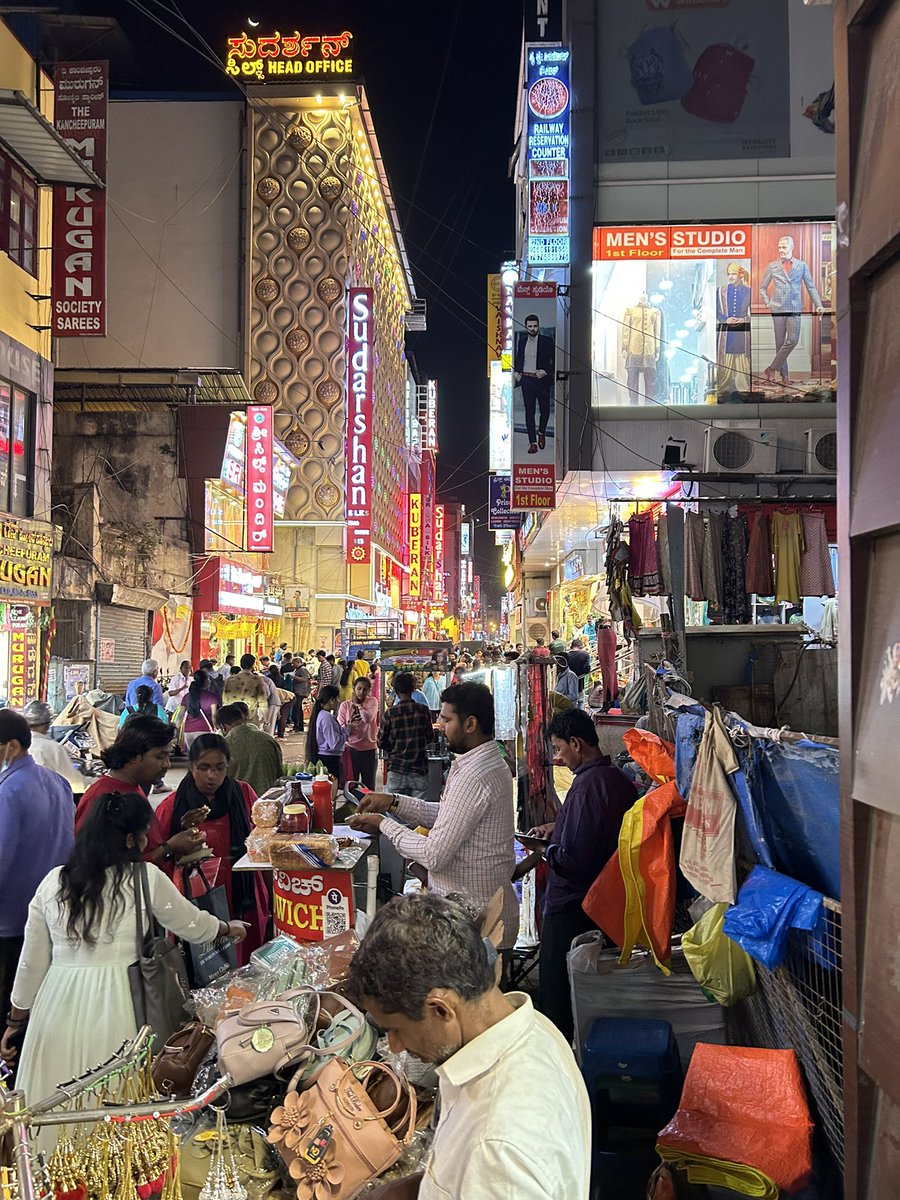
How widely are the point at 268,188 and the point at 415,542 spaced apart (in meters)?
36.6

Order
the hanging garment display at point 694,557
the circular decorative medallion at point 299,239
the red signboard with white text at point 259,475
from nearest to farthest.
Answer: the hanging garment display at point 694,557, the red signboard with white text at point 259,475, the circular decorative medallion at point 299,239

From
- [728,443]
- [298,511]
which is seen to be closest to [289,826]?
[728,443]

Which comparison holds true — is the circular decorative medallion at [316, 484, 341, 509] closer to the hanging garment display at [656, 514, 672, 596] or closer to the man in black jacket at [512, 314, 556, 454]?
the man in black jacket at [512, 314, 556, 454]

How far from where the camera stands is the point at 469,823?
4.30 meters

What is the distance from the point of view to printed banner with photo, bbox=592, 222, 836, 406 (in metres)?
16.2

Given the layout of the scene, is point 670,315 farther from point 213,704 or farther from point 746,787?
point 746,787

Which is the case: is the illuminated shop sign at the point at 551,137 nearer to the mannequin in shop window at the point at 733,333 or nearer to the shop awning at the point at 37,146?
the mannequin in shop window at the point at 733,333

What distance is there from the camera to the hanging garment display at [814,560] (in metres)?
8.84

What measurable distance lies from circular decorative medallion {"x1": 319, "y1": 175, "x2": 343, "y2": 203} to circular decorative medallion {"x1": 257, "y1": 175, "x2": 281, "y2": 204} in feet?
7.44

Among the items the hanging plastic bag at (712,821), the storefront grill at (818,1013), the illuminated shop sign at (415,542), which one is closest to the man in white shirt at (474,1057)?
the storefront grill at (818,1013)

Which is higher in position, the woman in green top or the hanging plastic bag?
the hanging plastic bag

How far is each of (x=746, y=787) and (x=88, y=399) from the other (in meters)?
26.3

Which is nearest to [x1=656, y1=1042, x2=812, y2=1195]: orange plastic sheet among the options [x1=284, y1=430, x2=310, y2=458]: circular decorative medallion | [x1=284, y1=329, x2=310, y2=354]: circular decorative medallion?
[x1=284, y1=430, x2=310, y2=458]: circular decorative medallion

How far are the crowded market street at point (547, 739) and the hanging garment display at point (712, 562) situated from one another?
0.13ft
